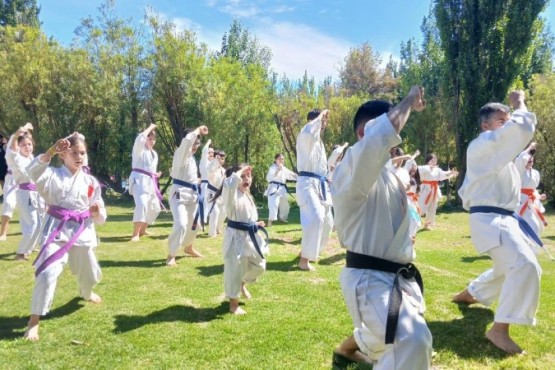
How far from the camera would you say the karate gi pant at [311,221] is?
783cm

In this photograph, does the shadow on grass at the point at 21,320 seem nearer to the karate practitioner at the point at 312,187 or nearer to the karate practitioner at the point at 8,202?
the karate practitioner at the point at 312,187

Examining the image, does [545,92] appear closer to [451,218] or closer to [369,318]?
[451,218]

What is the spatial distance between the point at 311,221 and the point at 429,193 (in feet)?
26.2

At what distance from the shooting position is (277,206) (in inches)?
607

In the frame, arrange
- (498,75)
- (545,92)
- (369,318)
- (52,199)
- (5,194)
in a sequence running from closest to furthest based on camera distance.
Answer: (369,318) → (52,199) → (5,194) → (498,75) → (545,92)

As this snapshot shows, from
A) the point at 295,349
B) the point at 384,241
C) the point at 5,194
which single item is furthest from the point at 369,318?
the point at 5,194

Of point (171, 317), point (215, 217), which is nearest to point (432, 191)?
point (215, 217)

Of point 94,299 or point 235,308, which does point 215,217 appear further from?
point 235,308

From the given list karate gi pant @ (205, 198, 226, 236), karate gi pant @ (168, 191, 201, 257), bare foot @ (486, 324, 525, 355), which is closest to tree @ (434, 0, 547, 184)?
karate gi pant @ (205, 198, 226, 236)

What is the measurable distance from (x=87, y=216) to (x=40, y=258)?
2.39 feet

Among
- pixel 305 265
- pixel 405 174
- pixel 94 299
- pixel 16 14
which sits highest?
pixel 16 14

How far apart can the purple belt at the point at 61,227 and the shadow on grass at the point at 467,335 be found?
13.7ft

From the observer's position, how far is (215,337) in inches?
193

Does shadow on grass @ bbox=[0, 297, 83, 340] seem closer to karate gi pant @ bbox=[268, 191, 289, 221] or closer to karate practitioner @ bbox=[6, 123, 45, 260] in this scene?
karate practitioner @ bbox=[6, 123, 45, 260]
